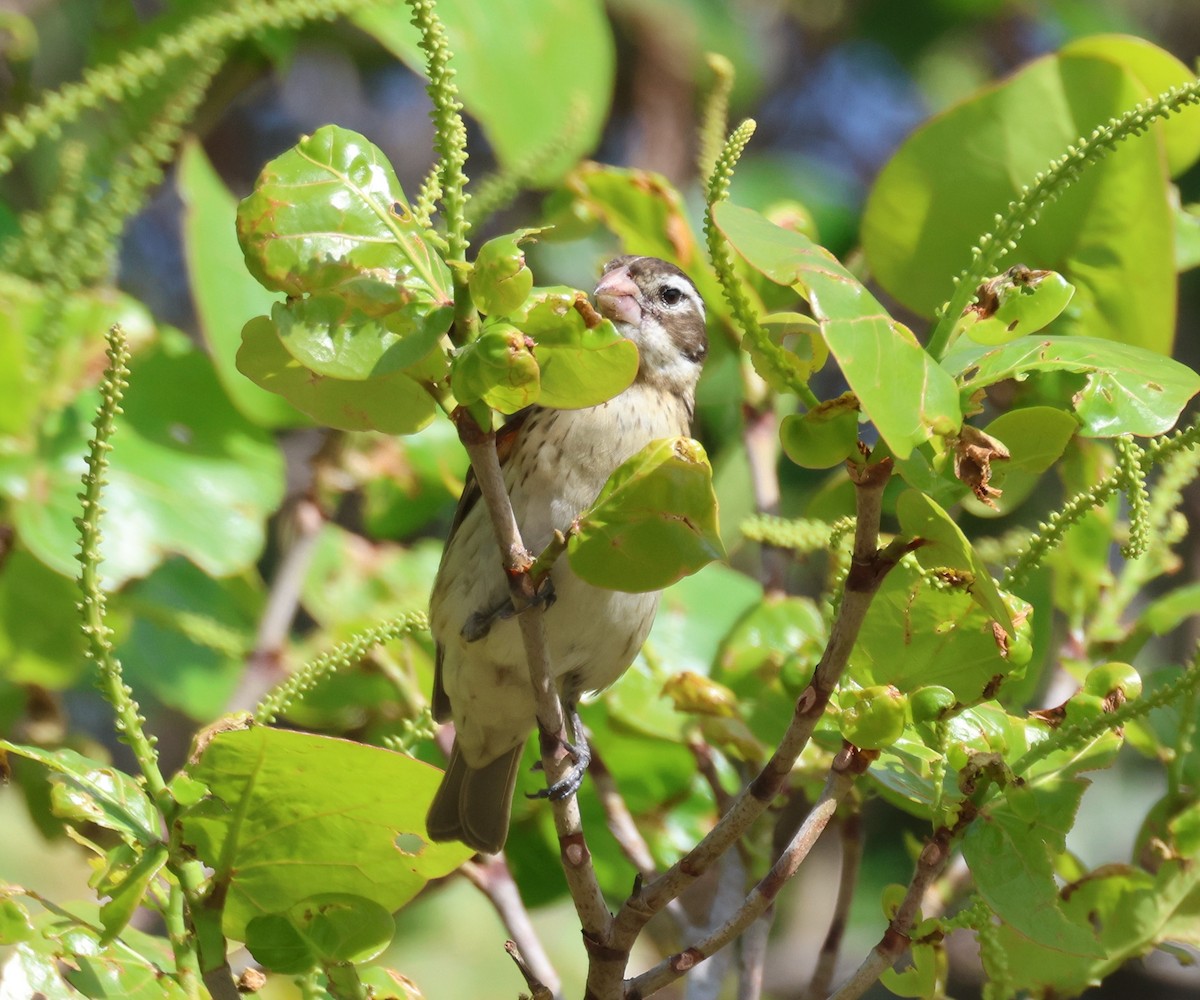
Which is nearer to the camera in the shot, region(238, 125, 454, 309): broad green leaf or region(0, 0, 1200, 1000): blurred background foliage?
region(238, 125, 454, 309): broad green leaf

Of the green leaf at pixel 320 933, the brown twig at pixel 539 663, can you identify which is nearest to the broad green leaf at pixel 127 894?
the green leaf at pixel 320 933

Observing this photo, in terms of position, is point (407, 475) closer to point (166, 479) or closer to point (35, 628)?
point (166, 479)

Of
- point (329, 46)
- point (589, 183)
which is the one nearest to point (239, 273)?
point (589, 183)

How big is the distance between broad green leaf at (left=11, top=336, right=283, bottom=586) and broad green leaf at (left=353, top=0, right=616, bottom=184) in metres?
0.78

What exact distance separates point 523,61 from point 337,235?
2171 mm

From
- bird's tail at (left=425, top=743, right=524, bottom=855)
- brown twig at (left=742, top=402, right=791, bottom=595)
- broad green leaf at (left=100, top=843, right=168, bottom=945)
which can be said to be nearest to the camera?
broad green leaf at (left=100, top=843, right=168, bottom=945)

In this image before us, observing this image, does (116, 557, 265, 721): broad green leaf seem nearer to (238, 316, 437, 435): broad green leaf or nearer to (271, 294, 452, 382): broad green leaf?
(238, 316, 437, 435): broad green leaf

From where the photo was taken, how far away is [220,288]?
2.88 metres

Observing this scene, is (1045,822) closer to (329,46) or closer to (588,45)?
(588,45)

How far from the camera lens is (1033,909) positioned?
156cm

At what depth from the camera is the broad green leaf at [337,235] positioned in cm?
128

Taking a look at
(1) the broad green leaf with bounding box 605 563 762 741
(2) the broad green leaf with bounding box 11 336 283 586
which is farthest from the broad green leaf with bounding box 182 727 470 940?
(2) the broad green leaf with bounding box 11 336 283 586

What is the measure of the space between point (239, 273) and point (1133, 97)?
1.66 metres

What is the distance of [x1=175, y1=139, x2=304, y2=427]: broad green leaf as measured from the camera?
285cm
